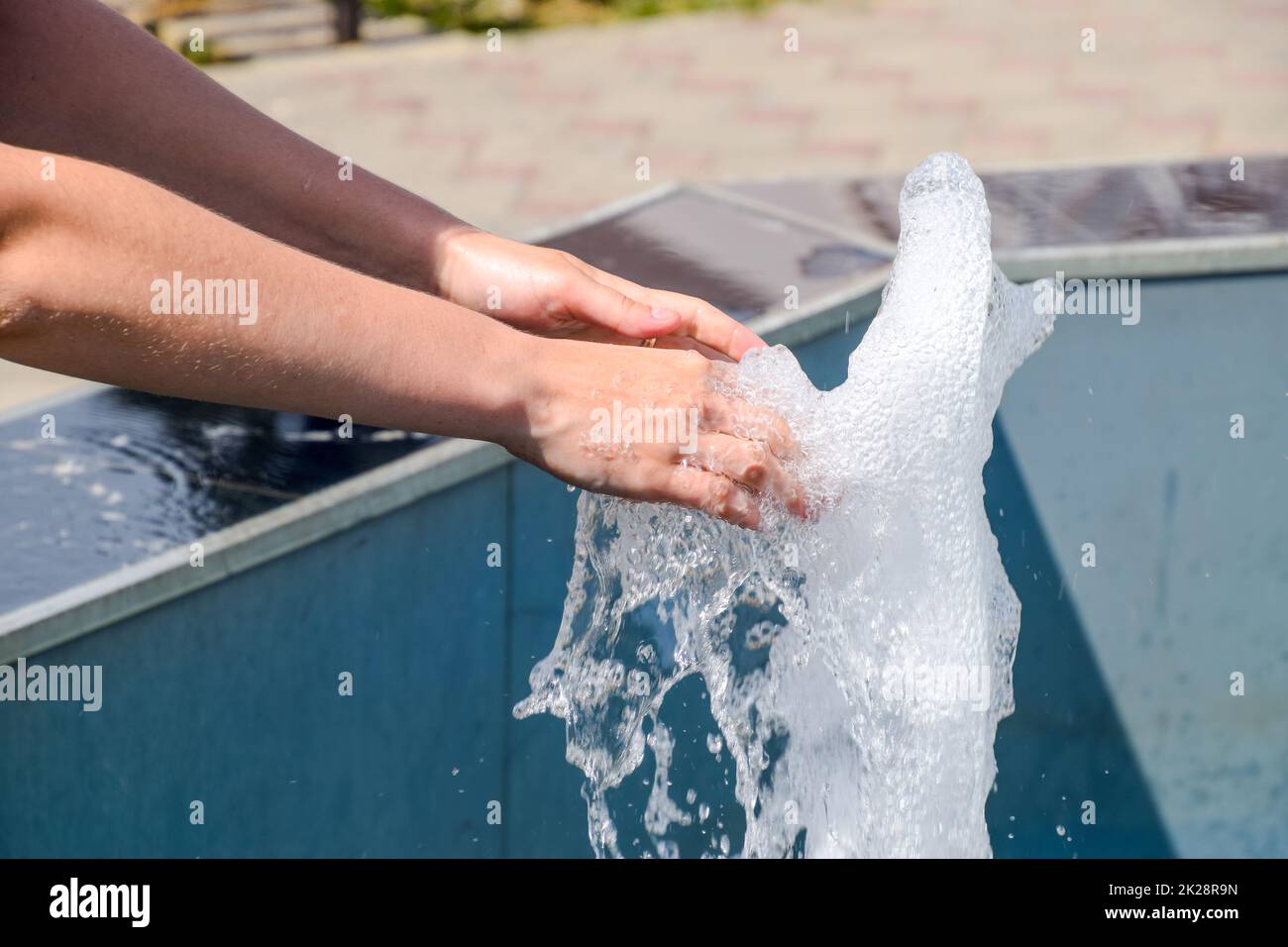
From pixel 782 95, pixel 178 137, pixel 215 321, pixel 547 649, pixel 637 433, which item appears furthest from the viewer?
pixel 782 95

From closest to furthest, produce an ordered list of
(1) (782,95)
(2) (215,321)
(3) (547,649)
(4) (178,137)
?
(2) (215,321), (4) (178,137), (3) (547,649), (1) (782,95)

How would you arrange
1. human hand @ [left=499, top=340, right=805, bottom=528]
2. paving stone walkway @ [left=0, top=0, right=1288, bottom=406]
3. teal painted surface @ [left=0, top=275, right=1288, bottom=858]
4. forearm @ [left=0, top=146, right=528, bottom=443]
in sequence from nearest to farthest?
forearm @ [left=0, top=146, right=528, bottom=443]
human hand @ [left=499, top=340, right=805, bottom=528]
teal painted surface @ [left=0, top=275, right=1288, bottom=858]
paving stone walkway @ [left=0, top=0, right=1288, bottom=406]

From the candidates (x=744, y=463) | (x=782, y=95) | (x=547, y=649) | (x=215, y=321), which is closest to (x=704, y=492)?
(x=744, y=463)

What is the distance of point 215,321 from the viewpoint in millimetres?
1130

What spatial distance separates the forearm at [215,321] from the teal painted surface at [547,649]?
552 mm

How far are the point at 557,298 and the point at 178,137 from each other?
1.31 ft

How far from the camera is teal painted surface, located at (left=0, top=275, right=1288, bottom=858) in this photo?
1.70m

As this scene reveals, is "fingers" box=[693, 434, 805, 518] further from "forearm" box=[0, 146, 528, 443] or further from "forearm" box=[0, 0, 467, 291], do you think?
"forearm" box=[0, 0, 467, 291]

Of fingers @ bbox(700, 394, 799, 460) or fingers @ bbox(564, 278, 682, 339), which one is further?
fingers @ bbox(564, 278, 682, 339)

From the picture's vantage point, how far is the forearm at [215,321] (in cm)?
108

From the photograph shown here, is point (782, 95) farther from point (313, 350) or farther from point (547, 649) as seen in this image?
point (313, 350)

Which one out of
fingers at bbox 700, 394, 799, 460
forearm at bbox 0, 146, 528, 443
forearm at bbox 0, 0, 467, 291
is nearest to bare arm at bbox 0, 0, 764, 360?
forearm at bbox 0, 0, 467, 291

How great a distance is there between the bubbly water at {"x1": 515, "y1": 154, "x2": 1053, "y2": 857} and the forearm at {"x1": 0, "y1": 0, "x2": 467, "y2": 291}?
37cm
